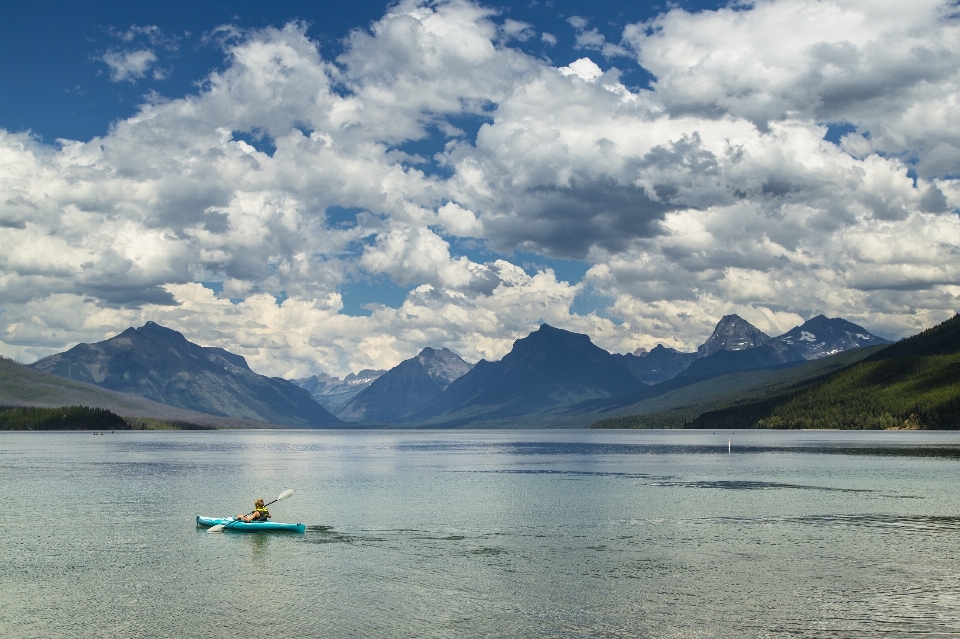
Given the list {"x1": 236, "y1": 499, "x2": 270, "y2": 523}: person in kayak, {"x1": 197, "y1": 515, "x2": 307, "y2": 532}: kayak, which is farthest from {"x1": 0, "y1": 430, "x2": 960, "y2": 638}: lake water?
{"x1": 236, "y1": 499, "x2": 270, "y2": 523}: person in kayak

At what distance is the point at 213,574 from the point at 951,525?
6300 cm

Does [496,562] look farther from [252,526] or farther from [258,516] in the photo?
[258,516]

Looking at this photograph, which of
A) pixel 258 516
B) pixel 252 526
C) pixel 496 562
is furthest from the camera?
pixel 258 516

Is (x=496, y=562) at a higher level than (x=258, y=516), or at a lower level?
lower

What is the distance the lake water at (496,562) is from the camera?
141 feet

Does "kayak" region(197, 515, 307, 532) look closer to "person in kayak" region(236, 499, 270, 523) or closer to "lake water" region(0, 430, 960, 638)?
"person in kayak" region(236, 499, 270, 523)

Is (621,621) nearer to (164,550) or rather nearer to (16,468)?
(164,550)

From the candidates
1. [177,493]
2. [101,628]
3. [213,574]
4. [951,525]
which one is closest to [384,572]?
[213,574]

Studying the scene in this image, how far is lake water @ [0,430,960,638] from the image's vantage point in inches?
1698

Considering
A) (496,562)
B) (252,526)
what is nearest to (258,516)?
(252,526)

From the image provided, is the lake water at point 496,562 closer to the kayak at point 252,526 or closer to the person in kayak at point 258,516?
the kayak at point 252,526

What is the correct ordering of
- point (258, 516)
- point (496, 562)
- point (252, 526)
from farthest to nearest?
point (258, 516) → point (252, 526) → point (496, 562)

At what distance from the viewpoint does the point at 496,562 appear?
192ft

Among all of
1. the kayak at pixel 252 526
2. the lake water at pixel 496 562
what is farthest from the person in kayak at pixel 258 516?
the lake water at pixel 496 562
